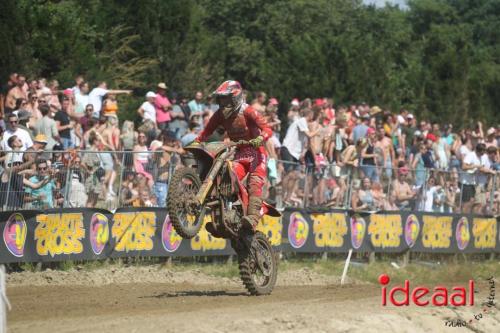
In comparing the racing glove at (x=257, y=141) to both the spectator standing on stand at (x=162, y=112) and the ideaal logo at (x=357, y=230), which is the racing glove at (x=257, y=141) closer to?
the ideaal logo at (x=357, y=230)

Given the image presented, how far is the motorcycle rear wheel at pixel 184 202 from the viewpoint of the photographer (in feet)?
44.1

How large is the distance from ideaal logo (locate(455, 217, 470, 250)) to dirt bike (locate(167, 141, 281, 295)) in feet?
35.6

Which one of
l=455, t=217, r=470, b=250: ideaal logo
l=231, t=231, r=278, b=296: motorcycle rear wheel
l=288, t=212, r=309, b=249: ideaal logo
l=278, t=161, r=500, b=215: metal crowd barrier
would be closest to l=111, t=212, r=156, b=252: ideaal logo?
l=278, t=161, r=500, b=215: metal crowd barrier

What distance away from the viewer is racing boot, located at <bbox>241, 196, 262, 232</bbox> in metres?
14.4

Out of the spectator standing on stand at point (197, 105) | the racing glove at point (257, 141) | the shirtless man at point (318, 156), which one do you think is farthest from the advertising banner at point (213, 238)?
the spectator standing on stand at point (197, 105)

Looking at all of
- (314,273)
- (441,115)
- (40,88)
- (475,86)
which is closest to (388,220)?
(314,273)

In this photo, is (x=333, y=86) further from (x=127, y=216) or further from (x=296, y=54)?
(x=127, y=216)

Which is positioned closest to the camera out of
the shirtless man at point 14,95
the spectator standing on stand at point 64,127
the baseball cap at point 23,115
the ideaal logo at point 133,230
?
the ideaal logo at point 133,230

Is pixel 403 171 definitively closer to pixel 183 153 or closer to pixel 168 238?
pixel 183 153

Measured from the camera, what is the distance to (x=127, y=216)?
59.4 ft

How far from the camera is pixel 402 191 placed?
77.2 feet

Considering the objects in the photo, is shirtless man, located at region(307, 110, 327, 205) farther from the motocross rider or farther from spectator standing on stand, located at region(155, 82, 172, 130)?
the motocross rider

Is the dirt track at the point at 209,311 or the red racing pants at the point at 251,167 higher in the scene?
the red racing pants at the point at 251,167

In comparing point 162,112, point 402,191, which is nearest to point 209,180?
point 162,112
